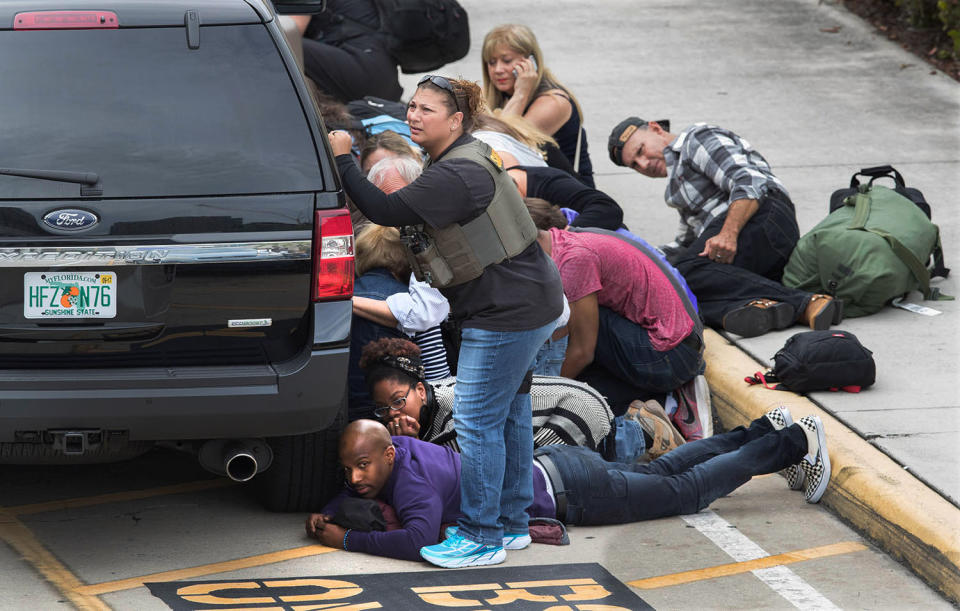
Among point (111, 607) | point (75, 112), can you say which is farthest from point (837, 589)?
point (75, 112)

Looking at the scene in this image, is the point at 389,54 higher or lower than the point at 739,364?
higher

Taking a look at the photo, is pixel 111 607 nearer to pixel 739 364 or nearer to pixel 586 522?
pixel 586 522

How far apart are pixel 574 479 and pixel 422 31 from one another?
192 inches

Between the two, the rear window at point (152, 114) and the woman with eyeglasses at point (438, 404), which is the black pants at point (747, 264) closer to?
the woman with eyeglasses at point (438, 404)

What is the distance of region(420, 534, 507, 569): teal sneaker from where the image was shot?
196 inches

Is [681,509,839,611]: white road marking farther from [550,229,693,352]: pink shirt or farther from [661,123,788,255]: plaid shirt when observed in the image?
[661,123,788,255]: plaid shirt

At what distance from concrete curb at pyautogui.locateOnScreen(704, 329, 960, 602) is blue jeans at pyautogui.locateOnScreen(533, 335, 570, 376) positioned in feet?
3.09

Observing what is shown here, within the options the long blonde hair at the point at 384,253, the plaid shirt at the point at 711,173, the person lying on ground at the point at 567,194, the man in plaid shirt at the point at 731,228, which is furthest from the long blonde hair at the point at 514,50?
the long blonde hair at the point at 384,253

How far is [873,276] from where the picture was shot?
725cm

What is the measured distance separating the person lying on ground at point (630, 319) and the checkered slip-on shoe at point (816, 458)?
89cm

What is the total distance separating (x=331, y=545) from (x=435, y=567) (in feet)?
1.29

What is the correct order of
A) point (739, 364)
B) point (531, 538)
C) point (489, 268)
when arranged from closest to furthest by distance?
point (489, 268), point (531, 538), point (739, 364)

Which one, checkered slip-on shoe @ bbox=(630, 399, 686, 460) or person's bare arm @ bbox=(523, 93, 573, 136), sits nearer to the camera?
checkered slip-on shoe @ bbox=(630, 399, 686, 460)

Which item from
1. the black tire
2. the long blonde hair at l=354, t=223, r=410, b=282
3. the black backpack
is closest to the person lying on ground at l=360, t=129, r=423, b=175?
the long blonde hair at l=354, t=223, r=410, b=282
